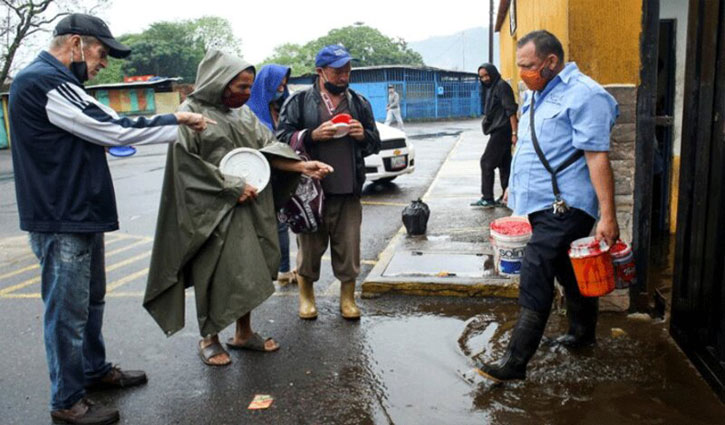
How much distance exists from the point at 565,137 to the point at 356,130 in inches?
62.5

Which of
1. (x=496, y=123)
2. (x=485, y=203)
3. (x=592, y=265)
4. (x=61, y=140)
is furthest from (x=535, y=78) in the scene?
(x=485, y=203)

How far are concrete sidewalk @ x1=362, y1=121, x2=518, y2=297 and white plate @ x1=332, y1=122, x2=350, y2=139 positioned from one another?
1455mm

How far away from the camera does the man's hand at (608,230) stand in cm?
333

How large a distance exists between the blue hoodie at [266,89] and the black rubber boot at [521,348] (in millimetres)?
2883

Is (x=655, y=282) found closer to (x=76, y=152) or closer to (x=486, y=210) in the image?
(x=486, y=210)

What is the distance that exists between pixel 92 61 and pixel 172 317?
60.6 inches

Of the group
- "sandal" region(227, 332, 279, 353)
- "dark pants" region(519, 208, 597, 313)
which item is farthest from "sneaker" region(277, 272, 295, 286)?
"dark pants" region(519, 208, 597, 313)

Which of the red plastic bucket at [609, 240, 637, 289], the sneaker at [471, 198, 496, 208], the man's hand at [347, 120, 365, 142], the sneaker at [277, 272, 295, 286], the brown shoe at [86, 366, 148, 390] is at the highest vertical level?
the man's hand at [347, 120, 365, 142]

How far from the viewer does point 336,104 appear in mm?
4609

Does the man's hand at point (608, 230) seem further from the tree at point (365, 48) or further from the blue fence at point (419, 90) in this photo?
the tree at point (365, 48)

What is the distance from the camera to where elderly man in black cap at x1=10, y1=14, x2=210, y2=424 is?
3100mm

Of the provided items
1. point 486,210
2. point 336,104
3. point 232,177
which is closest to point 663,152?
point 486,210

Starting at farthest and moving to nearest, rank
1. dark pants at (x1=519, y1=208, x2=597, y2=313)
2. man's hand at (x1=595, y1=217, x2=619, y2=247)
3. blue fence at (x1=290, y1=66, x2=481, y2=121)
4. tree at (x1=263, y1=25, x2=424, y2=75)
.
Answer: tree at (x1=263, y1=25, x2=424, y2=75), blue fence at (x1=290, y1=66, x2=481, y2=121), dark pants at (x1=519, y1=208, x2=597, y2=313), man's hand at (x1=595, y1=217, x2=619, y2=247)

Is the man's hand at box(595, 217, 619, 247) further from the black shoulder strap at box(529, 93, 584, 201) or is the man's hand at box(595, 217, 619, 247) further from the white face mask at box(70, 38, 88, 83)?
the white face mask at box(70, 38, 88, 83)
